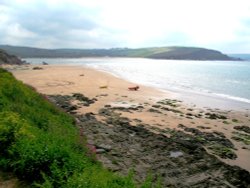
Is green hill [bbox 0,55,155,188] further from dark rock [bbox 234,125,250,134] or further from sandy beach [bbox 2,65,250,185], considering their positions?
dark rock [bbox 234,125,250,134]

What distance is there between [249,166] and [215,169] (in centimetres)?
243

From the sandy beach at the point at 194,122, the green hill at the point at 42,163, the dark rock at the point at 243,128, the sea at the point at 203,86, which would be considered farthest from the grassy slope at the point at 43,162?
the sea at the point at 203,86

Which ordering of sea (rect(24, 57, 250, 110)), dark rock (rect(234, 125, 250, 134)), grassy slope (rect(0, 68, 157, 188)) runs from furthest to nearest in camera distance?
1. sea (rect(24, 57, 250, 110))
2. dark rock (rect(234, 125, 250, 134))
3. grassy slope (rect(0, 68, 157, 188))

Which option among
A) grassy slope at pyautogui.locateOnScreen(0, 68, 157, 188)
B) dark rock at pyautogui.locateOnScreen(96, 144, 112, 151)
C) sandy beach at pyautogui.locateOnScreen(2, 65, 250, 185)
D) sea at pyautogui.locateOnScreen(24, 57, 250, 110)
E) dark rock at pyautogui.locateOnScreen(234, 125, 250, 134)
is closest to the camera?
grassy slope at pyautogui.locateOnScreen(0, 68, 157, 188)

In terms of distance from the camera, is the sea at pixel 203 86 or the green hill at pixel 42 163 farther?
the sea at pixel 203 86

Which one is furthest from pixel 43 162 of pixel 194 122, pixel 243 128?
pixel 243 128

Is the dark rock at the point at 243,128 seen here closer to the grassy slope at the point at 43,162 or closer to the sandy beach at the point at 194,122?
the sandy beach at the point at 194,122

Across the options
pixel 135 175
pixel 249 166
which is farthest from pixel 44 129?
pixel 249 166

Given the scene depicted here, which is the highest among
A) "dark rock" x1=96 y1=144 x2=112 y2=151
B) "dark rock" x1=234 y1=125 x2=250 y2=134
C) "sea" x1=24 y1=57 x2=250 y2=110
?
"dark rock" x1=96 y1=144 x2=112 y2=151

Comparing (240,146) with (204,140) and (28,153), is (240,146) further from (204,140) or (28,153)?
(28,153)

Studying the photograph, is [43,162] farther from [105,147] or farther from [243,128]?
[243,128]

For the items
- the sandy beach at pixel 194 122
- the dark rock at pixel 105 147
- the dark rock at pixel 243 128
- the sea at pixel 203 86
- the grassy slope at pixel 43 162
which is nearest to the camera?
the grassy slope at pixel 43 162

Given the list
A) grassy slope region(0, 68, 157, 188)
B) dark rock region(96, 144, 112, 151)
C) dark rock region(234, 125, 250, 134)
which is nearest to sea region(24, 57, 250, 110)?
dark rock region(234, 125, 250, 134)

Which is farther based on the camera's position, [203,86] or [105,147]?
[203,86]
